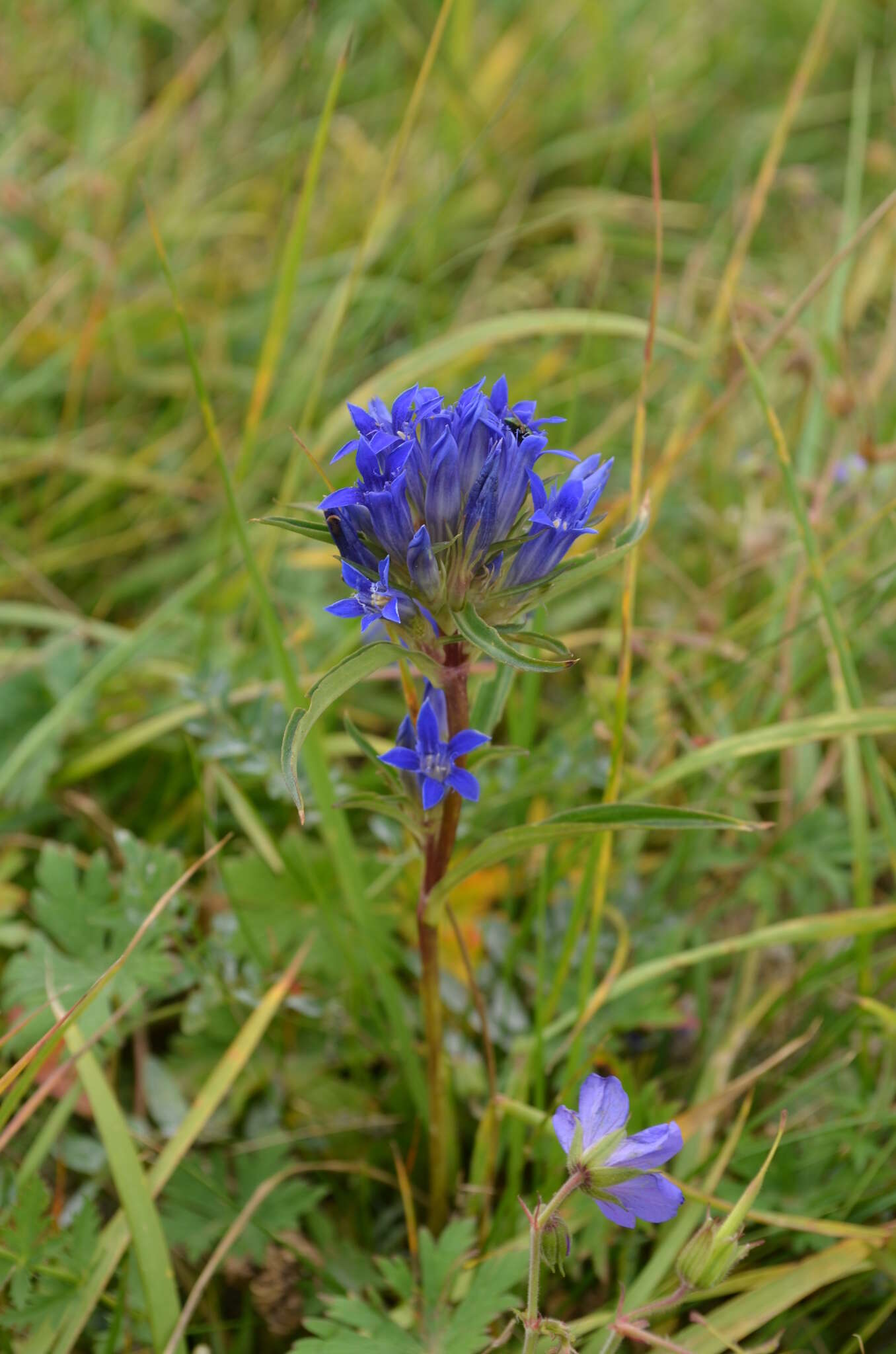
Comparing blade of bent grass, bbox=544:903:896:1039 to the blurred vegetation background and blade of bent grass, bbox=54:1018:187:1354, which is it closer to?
the blurred vegetation background

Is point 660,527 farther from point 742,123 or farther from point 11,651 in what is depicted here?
point 742,123

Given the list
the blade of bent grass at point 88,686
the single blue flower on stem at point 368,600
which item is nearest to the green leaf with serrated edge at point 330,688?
the single blue flower on stem at point 368,600

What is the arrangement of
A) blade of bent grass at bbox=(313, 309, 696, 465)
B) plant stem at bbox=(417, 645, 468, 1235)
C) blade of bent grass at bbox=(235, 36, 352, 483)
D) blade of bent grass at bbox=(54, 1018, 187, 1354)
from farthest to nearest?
blade of bent grass at bbox=(313, 309, 696, 465), blade of bent grass at bbox=(235, 36, 352, 483), blade of bent grass at bbox=(54, 1018, 187, 1354), plant stem at bbox=(417, 645, 468, 1235)

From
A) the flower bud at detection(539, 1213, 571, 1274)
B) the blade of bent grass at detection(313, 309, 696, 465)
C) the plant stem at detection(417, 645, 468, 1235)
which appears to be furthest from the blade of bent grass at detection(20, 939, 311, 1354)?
the blade of bent grass at detection(313, 309, 696, 465)

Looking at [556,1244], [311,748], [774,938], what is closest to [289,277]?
[311,748]

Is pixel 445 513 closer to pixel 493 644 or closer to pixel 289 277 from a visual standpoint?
pixel 493 644

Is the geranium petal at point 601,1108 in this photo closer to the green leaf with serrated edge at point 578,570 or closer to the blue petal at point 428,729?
the blue petal at point 428,729
